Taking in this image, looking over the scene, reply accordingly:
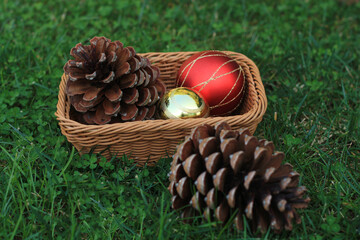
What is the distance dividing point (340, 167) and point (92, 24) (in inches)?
95.5

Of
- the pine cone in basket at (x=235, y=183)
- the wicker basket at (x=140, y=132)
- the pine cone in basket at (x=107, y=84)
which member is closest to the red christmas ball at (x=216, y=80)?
the wicker basket at (x=140, y=132)

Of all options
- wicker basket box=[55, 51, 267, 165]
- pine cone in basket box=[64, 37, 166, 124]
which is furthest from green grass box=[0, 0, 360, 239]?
pine cone in basket box=[64, 37, 166, 124]

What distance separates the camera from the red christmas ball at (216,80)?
91.8 inches

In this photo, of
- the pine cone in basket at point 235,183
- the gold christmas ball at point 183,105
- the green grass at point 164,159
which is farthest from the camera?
the gold christmas ball at point 183,105

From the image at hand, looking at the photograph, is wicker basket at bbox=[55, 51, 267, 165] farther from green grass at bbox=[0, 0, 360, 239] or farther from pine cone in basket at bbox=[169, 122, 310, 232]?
pine cone in basket at bbox=[169, 122, 310, 232]

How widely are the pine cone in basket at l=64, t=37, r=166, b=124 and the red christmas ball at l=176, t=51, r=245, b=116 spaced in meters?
0.27

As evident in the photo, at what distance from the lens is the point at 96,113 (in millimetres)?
2207

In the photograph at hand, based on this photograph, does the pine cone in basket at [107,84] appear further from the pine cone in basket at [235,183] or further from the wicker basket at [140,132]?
the pine cone in basket at [235,183]

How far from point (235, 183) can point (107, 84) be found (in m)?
0.93

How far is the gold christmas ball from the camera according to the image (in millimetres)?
2170

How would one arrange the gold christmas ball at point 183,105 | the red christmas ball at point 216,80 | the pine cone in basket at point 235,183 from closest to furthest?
the pine cone in basket at point 235,183 → the gold christmas ball at point 183,105 → the red christmas ball at point 216,80

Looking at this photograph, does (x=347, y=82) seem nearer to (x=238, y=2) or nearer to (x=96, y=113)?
(x=238, y=2)

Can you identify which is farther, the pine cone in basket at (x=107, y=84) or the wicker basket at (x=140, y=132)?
the pine cone in basket at (x=107, y=84)

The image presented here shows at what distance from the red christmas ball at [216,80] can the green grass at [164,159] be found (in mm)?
305
